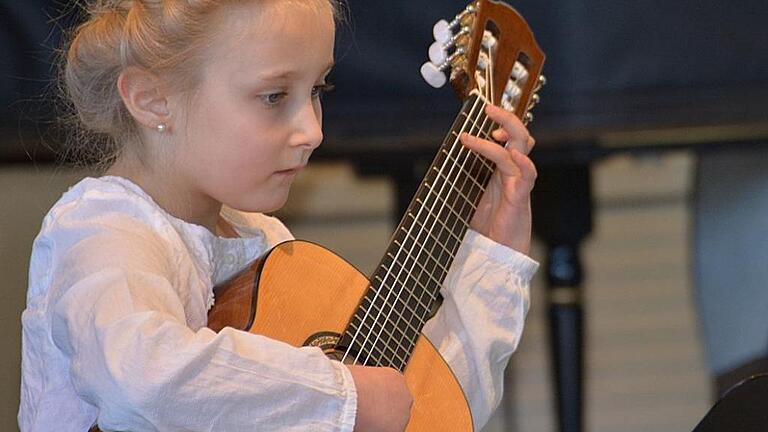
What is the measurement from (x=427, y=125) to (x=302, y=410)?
0.76m

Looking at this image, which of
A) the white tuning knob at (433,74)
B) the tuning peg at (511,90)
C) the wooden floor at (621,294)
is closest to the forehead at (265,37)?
the white tuning knob at (433,74)

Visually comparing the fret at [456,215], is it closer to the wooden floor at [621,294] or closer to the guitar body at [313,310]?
the guitar body at [313,310]

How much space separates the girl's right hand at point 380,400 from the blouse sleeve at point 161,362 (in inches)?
0.6

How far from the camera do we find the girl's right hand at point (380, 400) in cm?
108

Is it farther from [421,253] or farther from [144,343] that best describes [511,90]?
[144,343]

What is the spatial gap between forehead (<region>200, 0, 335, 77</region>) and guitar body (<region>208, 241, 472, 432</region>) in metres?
0.17

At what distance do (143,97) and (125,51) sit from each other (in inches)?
1.7

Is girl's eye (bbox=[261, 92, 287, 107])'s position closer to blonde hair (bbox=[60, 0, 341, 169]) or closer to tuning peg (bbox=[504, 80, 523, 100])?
blonde hair (bbox=[60, 0, 341, 169])

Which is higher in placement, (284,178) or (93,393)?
(284,178)

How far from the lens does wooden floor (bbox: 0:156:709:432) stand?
1.70 m

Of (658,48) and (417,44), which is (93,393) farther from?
(658,48)

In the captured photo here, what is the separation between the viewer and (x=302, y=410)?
104 centimetres

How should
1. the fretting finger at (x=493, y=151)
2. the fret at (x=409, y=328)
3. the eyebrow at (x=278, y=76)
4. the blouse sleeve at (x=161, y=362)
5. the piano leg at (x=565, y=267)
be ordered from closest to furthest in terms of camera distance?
the blouse sleeve at (x=161, y=362) < the eyebrow at (x=278, y=76) < the fret at (x=409, y=328) < the fretting finger at (x=493, y=151) < the piano leg at (x=565, y=267)

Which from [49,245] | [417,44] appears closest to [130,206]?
[49,245]
